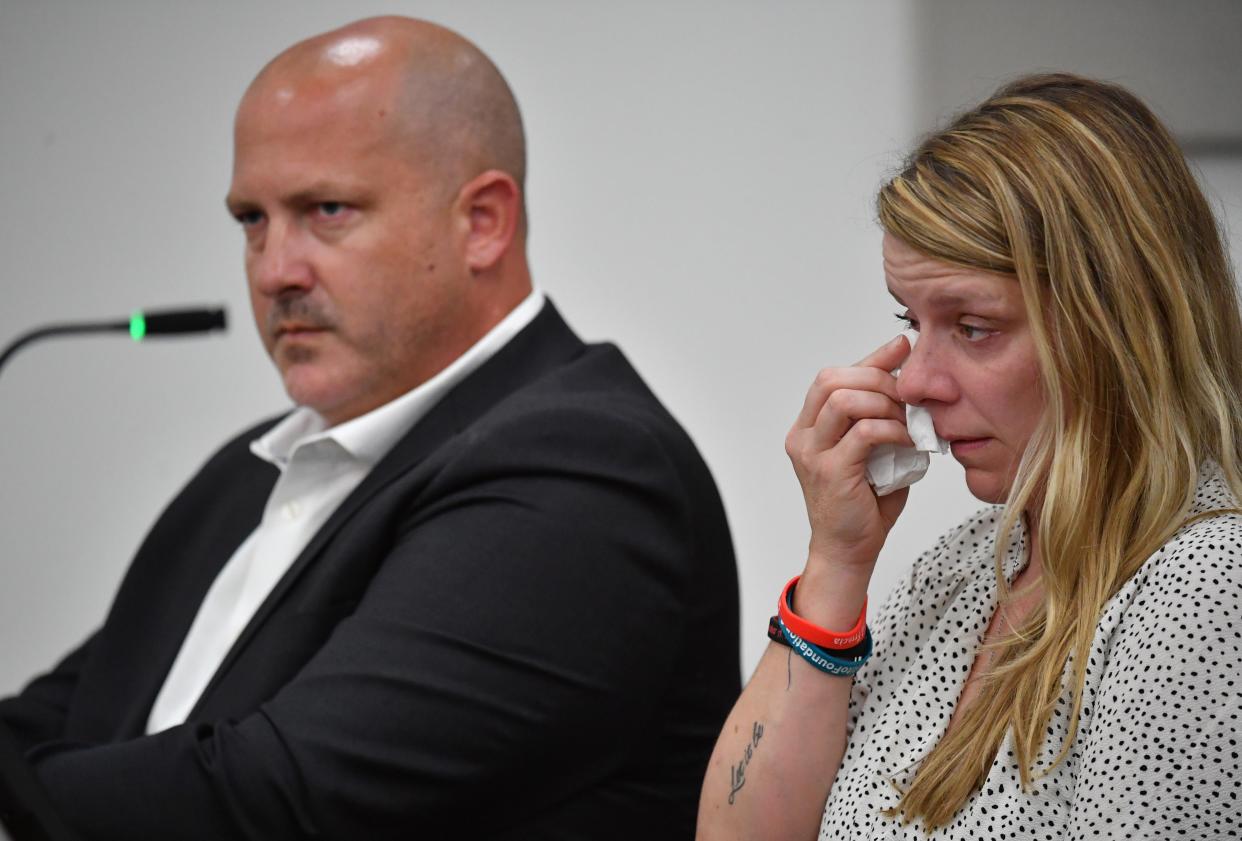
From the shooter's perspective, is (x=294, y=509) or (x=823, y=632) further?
(x=294, y=509)

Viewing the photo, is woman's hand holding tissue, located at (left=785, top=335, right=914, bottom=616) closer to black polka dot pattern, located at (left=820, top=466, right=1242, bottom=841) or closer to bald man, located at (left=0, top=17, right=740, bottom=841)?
black polka dot pattern, located at (left=820, top=466, right=1242, bottom=841)

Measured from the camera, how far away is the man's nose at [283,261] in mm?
1727

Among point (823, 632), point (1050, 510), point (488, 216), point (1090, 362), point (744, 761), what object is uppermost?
point (488, 216)

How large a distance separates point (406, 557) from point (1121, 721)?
2.49 ft

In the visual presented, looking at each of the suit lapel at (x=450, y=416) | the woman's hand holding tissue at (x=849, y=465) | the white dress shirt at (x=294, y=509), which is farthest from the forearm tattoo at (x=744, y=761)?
the white dress shirt at (x=294, y=509)

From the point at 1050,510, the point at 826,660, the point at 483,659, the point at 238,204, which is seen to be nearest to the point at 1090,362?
the point at 1050,510

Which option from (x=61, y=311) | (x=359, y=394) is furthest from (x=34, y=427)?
(x=359, y=394)

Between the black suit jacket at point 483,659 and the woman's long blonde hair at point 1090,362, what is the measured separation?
46 centimetres

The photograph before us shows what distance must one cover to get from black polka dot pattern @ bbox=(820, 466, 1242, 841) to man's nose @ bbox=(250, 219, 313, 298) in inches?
35.8

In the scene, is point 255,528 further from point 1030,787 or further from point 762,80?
point 1030,787

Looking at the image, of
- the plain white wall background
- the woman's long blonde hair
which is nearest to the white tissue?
the woman's long blonde hair

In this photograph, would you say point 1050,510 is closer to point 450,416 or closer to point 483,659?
point 483,659

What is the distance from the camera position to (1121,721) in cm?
91

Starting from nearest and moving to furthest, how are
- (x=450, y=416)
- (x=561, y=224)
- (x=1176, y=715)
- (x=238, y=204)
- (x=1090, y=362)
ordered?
(x=1176, y=715)
(x=1090, y=362)
(x=450, y=416)
(x=238, y=204)
(x=561, y=224)
